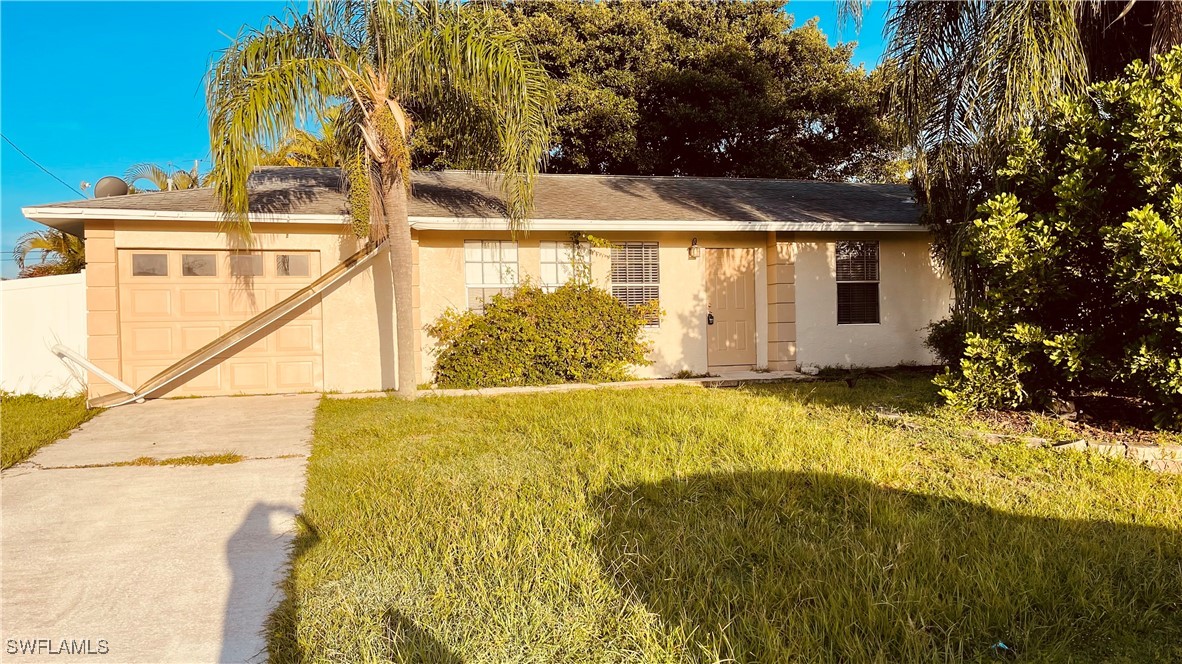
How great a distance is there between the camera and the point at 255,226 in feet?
31.1

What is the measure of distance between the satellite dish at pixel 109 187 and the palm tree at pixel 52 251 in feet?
15.9

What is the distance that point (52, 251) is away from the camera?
1525 centimetres

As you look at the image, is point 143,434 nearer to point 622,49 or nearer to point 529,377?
point 529,377

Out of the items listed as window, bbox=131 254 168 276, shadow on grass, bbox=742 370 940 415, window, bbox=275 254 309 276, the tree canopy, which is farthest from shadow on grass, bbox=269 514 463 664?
the tree canopy

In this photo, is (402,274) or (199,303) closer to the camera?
(402,274)

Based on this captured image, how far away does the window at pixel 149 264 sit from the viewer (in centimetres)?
921

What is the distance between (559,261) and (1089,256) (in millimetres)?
6655

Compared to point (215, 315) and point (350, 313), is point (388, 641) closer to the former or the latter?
point (350, 313)

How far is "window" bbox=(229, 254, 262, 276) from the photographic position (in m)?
9.55

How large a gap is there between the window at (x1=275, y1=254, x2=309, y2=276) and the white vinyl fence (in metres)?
2.48

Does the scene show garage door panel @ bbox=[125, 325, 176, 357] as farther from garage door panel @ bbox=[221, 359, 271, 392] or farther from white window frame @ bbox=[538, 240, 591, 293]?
white window frame @ bbox=[538, 240, 591, 293]

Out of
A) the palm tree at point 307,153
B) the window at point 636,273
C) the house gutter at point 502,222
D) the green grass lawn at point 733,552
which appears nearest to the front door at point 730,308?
the house gutter at point 502,222

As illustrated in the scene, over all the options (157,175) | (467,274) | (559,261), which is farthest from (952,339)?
(157,175)

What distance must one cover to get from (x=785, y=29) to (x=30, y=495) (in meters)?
20.9
